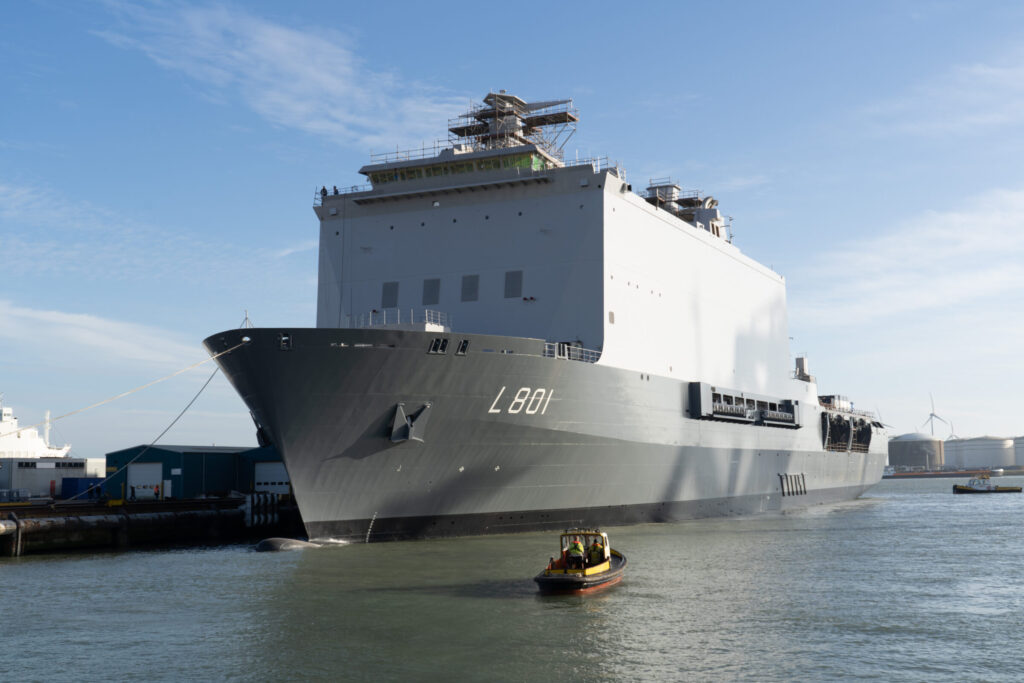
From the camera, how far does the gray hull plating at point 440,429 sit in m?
20.7

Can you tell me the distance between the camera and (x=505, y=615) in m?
15.1

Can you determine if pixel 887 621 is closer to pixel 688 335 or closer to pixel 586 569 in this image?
pixel 586 569

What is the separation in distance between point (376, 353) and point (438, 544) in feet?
17.3

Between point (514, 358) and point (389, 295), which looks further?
point (389, 295)

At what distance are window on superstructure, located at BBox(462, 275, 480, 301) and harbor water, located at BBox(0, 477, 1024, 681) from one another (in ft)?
24.5

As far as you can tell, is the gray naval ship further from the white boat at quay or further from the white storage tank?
the white storage tank

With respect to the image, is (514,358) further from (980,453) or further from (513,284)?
(980,453)

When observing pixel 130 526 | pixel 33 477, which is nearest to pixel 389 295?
pixel 130 526

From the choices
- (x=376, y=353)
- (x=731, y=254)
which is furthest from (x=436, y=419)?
(x=731, y=254)

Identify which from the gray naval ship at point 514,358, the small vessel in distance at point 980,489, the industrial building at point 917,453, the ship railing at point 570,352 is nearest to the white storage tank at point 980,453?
the industrial building at point 917,453

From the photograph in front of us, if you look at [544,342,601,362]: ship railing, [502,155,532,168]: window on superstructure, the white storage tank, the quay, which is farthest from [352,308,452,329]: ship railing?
the white storage tank

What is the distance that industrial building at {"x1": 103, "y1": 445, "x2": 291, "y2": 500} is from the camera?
3566 cm

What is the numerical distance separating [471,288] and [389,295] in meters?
2.79

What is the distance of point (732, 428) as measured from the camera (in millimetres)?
33438
